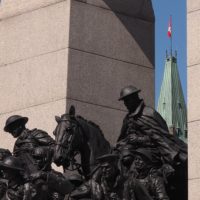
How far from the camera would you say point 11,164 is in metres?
21.4

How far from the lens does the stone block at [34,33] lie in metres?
26.0

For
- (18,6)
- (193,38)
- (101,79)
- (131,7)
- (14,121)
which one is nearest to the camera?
(193,38)

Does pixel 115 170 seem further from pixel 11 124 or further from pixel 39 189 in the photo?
pixel 11 124

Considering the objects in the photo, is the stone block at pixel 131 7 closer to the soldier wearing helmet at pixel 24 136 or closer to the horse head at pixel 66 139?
the soldier wearing helmet at pixel 24 136

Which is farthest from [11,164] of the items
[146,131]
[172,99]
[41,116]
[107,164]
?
[172,99]

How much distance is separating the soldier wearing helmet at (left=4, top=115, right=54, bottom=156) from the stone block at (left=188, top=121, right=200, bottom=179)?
122 inches

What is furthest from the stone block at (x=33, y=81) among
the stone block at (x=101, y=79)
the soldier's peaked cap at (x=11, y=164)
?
the soldier's peaked cap at (x=11, y=164)

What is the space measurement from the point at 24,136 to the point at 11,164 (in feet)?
6.38

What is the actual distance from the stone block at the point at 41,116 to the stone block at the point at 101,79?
0.38m

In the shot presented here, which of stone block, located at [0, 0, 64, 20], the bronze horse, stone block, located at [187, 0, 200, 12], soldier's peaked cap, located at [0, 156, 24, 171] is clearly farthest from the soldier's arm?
stone block, located at [0, 0, 64, 20]

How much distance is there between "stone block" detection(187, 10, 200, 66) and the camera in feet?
70.2

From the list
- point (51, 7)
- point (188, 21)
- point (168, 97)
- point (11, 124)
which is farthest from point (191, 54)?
point (168, 97)

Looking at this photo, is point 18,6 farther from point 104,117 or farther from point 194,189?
point 194,189

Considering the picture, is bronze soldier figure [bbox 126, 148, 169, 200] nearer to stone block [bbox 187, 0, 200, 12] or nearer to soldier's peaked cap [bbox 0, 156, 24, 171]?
soldier's peaked cap [bbox 0, 156, 24, 171]
